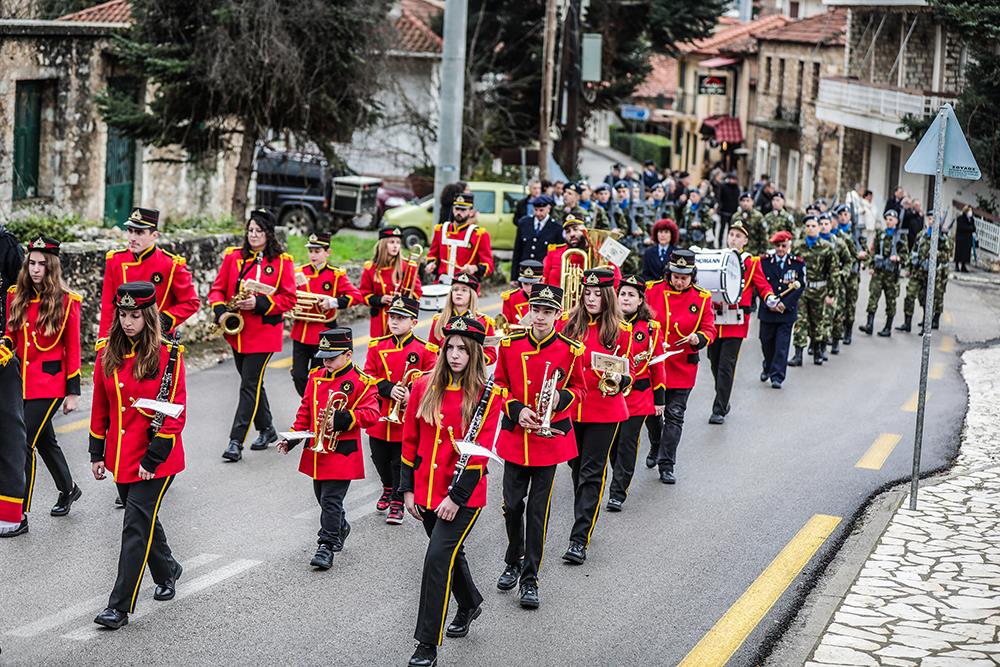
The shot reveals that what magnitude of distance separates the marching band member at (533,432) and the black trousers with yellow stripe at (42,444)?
341 centimetres

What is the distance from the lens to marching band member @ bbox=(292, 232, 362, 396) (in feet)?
44.7

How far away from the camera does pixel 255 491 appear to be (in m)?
11.7

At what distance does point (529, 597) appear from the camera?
361 inches

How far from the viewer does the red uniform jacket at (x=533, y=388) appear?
30.0 ft

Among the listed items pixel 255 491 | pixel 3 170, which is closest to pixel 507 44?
pixel 3 170

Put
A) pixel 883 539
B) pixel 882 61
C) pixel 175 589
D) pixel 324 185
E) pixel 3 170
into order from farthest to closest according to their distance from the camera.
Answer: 1. pixel 882 61
2. pixel 324 185
3. pixel 3 170
4. pixel 883 539
5. pixel 175 589

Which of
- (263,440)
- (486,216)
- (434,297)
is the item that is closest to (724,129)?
(486,216)

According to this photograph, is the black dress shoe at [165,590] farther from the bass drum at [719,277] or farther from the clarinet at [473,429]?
the bass drum at [719,277]

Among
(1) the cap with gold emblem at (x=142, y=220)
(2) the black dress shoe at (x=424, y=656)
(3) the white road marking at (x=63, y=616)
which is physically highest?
(1) the cap with gold emblem at (x=142, y=220)

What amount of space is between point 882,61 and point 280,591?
135 ft

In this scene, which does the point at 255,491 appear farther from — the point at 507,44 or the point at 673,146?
the point at 673,146

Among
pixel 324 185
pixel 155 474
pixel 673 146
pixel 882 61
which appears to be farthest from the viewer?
pixel 673 146

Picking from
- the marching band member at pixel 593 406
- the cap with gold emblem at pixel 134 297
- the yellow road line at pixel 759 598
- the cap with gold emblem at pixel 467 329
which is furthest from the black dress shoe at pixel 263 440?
the cap with gold emblem at pixel 467 329

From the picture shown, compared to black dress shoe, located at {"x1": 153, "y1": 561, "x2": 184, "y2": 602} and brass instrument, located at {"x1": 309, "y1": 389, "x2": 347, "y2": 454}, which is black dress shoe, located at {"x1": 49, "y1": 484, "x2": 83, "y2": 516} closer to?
black dress shoe, located at {"x1": 153, "y1": 561, "x2": 184, "y2": 602}
